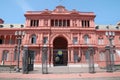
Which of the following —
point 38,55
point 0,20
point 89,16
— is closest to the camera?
point 38,55

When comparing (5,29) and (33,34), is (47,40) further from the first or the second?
(5,29)

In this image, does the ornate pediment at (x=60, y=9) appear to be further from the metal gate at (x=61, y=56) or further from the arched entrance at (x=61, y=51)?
the metal gate at (x=61, y=56)

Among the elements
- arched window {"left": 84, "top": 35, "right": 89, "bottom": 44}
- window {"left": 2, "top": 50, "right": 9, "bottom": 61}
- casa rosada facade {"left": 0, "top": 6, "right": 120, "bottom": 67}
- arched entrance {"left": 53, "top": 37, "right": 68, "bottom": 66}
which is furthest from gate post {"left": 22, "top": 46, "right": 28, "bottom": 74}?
window {"left": 2, "top": 50, "right": 9, "bottom": 61}

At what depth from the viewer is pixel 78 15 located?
4656 centimetres

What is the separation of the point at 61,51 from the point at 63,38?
3642mm

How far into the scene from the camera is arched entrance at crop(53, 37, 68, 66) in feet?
152

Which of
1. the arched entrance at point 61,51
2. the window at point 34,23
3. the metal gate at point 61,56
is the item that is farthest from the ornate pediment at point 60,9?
the metal gate at point 61,56

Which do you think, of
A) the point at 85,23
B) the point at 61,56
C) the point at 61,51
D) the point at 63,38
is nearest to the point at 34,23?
the point at 63,38

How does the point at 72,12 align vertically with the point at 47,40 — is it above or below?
above

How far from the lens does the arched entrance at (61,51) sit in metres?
46.3

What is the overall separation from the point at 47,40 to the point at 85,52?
10237 mm

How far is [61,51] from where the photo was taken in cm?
4612

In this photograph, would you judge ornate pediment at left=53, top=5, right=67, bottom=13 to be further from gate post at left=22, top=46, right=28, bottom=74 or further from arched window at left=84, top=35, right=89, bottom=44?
gate post at left=22, top=46, right=28, bottom=74

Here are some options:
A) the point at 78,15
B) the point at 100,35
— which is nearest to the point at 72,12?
the point at 78,15
